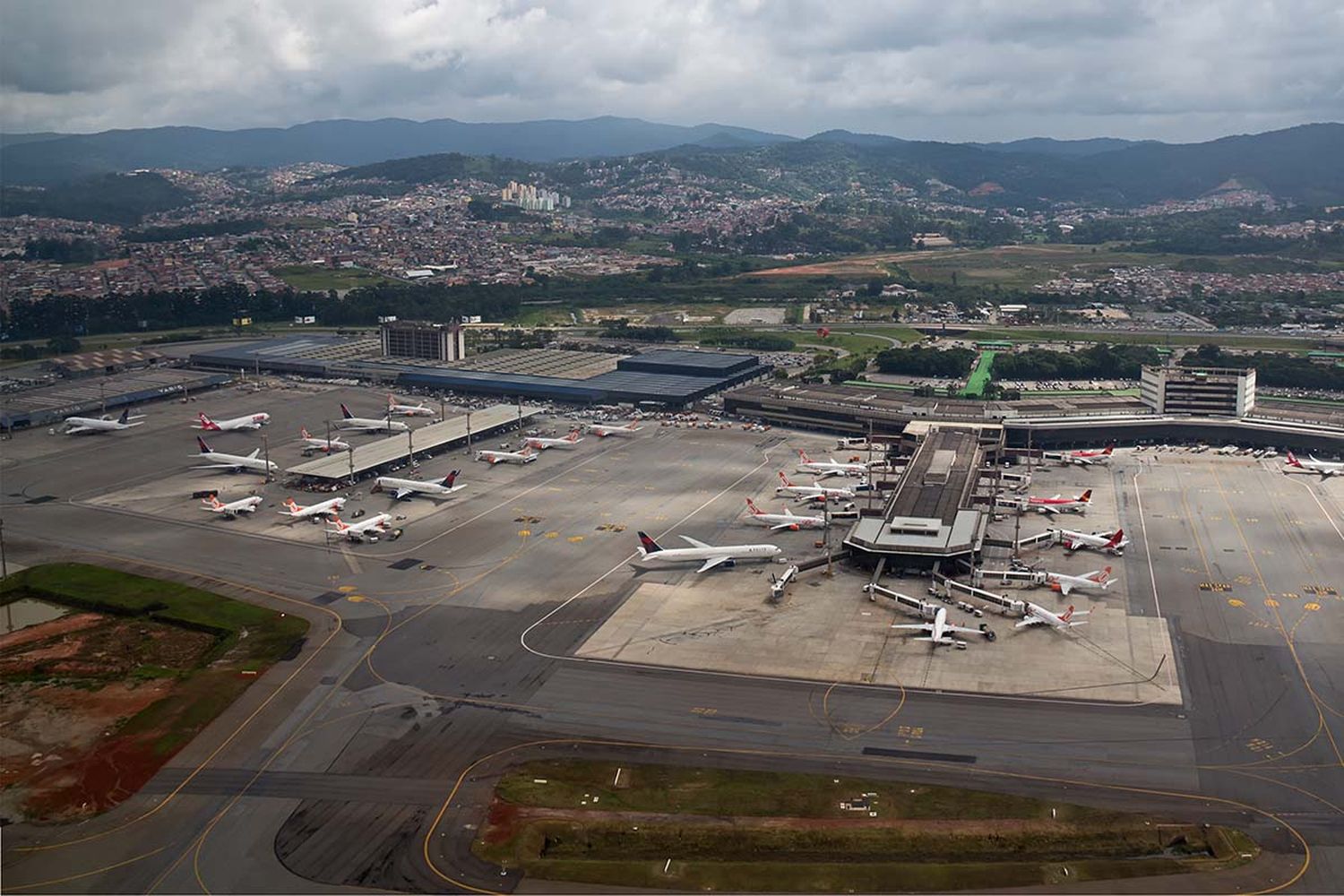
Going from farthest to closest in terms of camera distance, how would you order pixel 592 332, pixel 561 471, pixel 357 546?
pixel 592 332, pixel 561 471, pixel 357 546

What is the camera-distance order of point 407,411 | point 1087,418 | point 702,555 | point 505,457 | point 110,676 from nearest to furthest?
1. point 110,676
2. point 702,555
3. point 505,457
4. point 1087,418
5. point 407,411

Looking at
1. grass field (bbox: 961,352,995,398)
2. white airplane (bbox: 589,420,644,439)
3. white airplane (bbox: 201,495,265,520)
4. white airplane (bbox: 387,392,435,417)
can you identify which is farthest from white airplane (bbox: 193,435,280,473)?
grass field (bbox: 961,352,995,398)

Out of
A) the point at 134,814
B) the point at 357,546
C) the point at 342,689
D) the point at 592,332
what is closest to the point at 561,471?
the point at 357,546

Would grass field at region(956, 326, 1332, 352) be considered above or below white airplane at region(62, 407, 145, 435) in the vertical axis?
above

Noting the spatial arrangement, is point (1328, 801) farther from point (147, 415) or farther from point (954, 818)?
point (147, 415)

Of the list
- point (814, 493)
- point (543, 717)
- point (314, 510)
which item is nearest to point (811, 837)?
point (543, 717)

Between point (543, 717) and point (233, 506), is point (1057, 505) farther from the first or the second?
point (233, 506)

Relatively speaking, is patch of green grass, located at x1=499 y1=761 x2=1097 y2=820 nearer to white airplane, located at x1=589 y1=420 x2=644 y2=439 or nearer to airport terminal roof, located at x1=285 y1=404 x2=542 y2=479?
airport terminal roof, located at x1=285 y1=404 x2=542 y2=479
